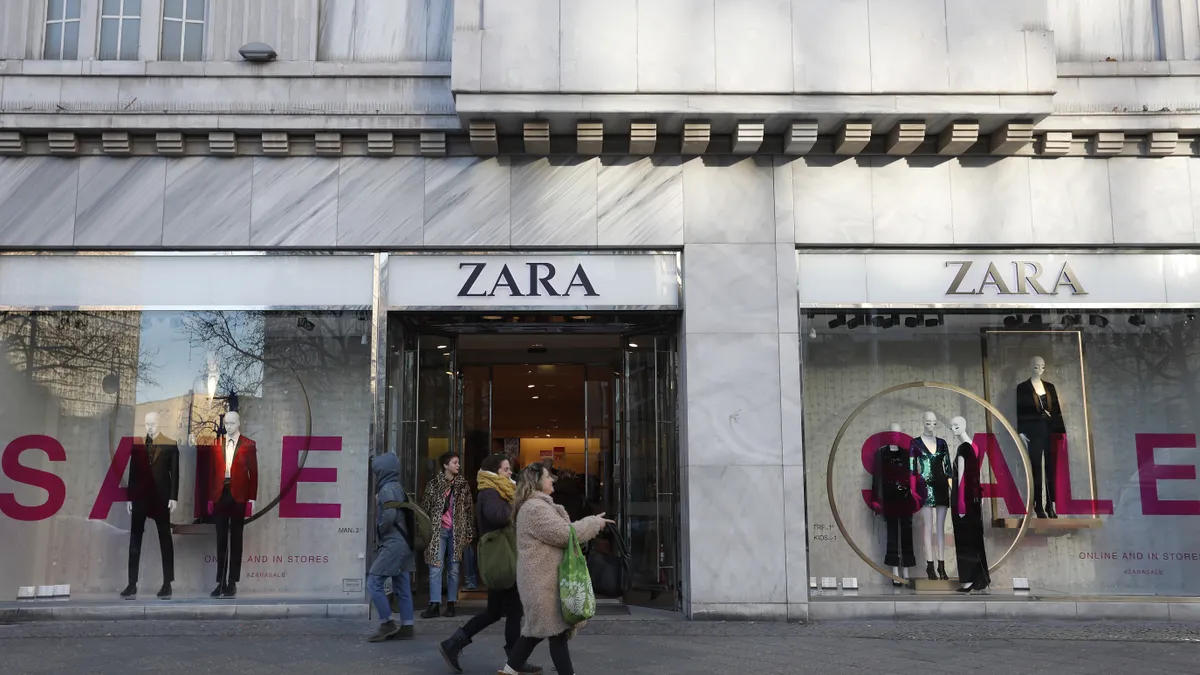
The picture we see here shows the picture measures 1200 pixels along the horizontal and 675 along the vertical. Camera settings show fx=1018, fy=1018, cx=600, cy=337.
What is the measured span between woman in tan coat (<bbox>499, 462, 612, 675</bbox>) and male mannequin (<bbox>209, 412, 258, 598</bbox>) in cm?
503

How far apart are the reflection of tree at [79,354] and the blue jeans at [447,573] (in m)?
3.67

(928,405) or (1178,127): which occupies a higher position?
(1178,127)

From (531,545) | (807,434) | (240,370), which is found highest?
(240,370)

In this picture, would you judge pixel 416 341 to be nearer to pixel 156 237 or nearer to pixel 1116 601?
pixel 156 237

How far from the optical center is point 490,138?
34.7 ft

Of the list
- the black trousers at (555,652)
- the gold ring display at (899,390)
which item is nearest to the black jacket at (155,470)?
the black trousers at (555,652)

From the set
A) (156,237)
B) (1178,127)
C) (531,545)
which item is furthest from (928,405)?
(156,237)

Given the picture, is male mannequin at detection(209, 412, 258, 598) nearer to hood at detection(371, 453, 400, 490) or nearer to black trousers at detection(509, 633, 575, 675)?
hood at detection(371, 453, 400, 490)

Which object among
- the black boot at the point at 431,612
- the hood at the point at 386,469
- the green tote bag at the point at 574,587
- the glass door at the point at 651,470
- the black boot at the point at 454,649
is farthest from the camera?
the glass door at the point at 651,470

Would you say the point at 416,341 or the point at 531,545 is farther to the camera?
the point at 416,341

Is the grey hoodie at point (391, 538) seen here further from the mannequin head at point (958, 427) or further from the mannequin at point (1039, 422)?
the mannequin at point (1039, 422)

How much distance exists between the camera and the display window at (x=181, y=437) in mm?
10797

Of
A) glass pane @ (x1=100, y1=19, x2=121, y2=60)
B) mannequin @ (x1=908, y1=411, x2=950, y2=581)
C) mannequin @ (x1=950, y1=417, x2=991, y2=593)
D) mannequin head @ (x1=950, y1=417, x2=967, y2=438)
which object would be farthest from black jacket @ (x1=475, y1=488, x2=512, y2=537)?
glass pane @ (x1=100, y1=19, x2=121, y2=60)

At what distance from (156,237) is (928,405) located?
338 inches
